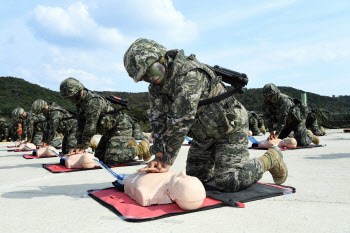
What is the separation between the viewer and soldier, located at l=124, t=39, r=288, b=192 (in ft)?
9.22

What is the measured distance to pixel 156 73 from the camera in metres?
2.89

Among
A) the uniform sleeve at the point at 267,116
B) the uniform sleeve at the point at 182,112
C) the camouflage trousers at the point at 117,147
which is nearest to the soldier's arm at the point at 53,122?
the camouflage trousers at the point at 117,147

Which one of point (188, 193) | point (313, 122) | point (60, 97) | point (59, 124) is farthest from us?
point (60, 97)

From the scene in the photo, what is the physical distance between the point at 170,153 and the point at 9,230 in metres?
1.49

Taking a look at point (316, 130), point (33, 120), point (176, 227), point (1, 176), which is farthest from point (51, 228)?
point (316, 130)

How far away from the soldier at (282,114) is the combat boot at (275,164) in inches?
198

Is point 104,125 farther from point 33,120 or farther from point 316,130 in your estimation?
point 316,130

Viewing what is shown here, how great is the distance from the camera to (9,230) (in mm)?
2340

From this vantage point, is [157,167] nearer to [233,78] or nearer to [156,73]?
[156,73]

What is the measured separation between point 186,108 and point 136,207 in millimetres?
1043

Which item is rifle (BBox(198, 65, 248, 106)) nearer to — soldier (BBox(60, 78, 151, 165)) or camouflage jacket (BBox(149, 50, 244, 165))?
camouflage jacket (BBox(149, 50, 244, 165))

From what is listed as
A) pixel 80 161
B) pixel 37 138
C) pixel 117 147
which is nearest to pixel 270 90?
pixel 117 147

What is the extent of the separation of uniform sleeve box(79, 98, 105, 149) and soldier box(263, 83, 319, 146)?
16.0ft

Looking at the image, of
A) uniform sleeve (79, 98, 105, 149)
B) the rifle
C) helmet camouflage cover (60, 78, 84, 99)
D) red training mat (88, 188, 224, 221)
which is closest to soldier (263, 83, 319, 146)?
uniform sleeve (79, 98, 105, 149)
